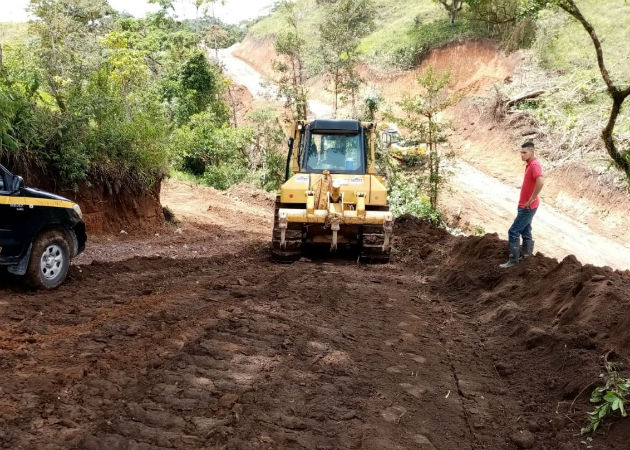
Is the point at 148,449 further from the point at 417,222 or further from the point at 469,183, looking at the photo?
the point at 469,183

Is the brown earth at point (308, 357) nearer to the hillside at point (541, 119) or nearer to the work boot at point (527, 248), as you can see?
the work boot at point (527, 248)

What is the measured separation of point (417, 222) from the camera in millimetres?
15664

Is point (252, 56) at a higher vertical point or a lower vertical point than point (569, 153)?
higher

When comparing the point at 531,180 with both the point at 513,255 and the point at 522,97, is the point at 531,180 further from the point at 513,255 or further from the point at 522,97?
the point at 522,97

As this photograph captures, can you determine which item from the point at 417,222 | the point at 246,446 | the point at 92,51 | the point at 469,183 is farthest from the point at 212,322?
the point at 92,51

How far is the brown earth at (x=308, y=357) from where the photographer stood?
13.2ft

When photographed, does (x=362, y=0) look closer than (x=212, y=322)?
No

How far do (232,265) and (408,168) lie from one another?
10298 mm

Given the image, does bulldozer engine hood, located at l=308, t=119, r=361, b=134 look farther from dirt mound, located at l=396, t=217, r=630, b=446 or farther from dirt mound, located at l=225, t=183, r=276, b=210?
dirt mound, located at l=225, t=183, r=276, b=210

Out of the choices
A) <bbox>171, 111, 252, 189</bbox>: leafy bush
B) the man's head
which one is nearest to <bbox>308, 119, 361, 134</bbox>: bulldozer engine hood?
the man's head

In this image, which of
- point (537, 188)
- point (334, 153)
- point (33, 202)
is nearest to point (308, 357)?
point (33, 202)

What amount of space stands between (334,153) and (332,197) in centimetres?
131

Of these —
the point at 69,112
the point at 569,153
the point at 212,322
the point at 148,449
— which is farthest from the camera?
the point at 569,153

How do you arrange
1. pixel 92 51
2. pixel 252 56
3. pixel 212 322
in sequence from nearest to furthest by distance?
pixel 212 322 → pixel 92 51 → pixel 252 56
